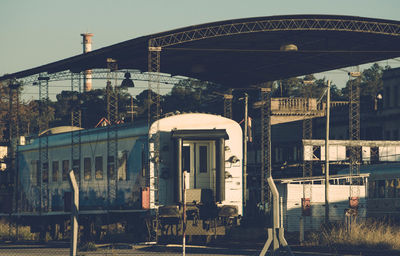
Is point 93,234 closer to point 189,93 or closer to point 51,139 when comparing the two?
point 51,139

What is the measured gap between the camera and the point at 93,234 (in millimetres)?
34188

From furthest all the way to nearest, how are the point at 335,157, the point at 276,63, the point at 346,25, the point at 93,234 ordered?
the point at 335,157 → the point at 276,63 → the point at 346,25 → the point at 93,234

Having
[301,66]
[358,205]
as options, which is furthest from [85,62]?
[358,205]

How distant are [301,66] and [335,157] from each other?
1633 cm

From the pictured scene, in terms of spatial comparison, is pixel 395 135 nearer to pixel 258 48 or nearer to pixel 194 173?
pixel 258 48

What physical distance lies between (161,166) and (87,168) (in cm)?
488

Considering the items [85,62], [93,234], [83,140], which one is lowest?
[93,234]

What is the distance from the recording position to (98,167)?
3384 cm

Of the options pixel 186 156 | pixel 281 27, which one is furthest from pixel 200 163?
pixel 281 27

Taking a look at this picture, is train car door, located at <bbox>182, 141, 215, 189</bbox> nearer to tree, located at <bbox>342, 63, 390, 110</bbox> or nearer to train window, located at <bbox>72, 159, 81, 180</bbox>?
train window, located at <bbox>72, 159, 81, 180</bbox>

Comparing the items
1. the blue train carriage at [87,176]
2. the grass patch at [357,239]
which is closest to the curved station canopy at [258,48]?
the blue train carriage at [87,176]

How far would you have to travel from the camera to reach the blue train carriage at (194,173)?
100 ft

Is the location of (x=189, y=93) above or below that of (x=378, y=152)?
above

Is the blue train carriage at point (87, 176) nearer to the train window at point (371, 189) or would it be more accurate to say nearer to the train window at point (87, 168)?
the train window at point (87, 168)
